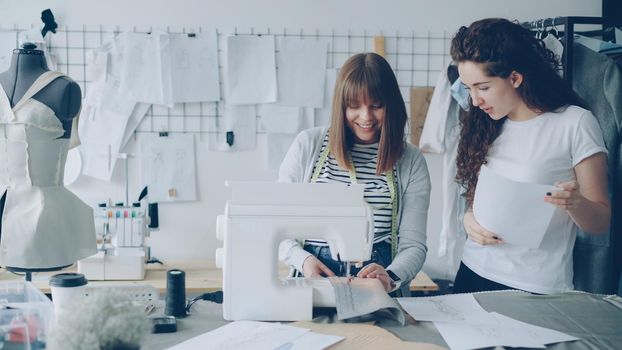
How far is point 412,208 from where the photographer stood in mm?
1979

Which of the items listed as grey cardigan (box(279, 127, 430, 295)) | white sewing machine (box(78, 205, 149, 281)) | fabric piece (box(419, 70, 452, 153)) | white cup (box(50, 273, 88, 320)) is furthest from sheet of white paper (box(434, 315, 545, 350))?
white sewing machine (box(78, 205, 149, 281))

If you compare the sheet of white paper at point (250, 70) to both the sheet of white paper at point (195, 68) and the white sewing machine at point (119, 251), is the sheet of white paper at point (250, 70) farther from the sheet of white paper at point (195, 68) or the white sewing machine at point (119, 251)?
the white sewing machine at point (119, 251)

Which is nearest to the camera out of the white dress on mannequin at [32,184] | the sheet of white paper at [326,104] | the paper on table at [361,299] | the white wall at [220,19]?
the paper on table at [361,299]

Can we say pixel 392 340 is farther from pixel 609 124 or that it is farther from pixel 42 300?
pixel 609 124

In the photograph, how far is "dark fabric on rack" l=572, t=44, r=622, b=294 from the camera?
2309 mm

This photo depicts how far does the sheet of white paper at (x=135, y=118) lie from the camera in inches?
123

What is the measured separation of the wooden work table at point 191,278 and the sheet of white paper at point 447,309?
1.14 m

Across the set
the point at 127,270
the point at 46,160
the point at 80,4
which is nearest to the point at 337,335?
the point at 46,160

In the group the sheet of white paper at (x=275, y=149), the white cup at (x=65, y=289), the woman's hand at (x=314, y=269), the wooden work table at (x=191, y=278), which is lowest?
the wooden work table at (x=191, y=278)

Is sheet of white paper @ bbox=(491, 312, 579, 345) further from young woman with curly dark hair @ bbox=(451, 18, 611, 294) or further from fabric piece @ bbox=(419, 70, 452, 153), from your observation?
fabric piece @ bbox=(419, 70, 452, 153)

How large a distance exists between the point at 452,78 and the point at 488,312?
1.55 meters

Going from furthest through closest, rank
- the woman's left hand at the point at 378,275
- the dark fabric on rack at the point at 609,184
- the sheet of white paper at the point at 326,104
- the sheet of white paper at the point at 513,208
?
the sheet of white paper at the point at 326,104, the dark fabric on rack at the point at 609,184, the sheet of white paper at the point at 513,208, the woman's left hand at the point at 378,275

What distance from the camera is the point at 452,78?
292 cm

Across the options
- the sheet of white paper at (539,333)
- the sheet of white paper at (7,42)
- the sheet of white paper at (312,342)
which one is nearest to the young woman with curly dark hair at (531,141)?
the sheet of white paper at (539,333)
